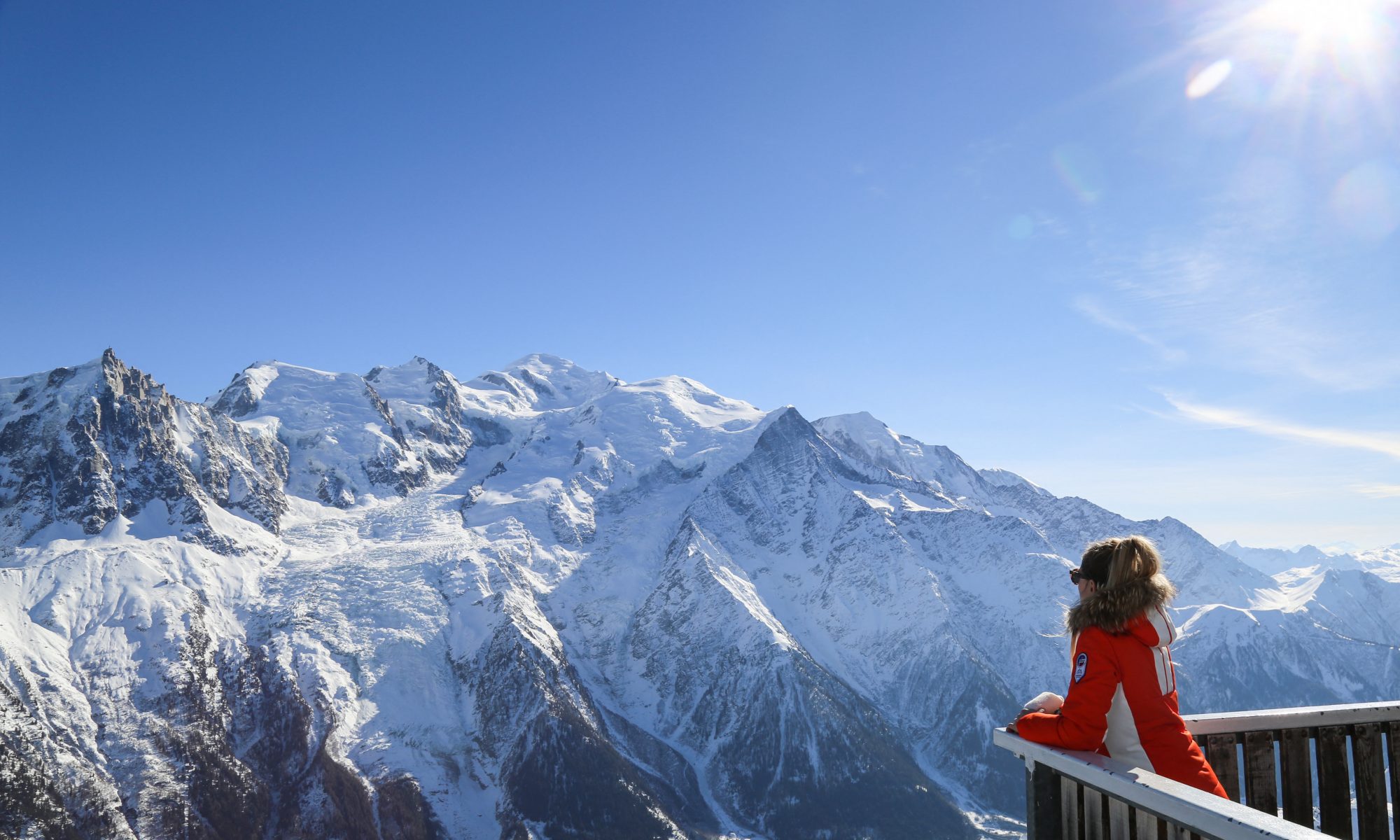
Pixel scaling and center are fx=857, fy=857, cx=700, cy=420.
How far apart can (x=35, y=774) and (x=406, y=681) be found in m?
64.8

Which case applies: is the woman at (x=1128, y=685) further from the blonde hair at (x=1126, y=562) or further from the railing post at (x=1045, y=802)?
the railing post at (x=1045, y=802)

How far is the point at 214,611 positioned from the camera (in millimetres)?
186000

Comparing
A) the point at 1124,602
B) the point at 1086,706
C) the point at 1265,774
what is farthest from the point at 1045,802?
the point at 1265,774

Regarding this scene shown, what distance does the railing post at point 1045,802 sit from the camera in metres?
6.29

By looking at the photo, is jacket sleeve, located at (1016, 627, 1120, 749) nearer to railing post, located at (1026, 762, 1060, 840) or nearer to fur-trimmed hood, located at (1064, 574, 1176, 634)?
fur-trimmed hood, located at (1064, 574, 1176, 634)

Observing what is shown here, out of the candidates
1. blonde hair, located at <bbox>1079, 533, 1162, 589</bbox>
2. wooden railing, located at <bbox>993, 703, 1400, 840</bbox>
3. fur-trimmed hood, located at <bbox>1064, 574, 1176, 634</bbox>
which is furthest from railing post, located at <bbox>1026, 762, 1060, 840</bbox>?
blonde hair, located at <bbox>1079, 533, 1162, 589</bbox>

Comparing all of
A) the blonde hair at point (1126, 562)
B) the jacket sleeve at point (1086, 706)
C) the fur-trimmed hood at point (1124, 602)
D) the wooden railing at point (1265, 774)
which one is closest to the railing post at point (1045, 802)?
the wooden railing at point (1265, 774)

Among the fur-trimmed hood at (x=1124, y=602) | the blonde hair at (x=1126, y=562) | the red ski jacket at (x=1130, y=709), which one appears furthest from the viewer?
the blonde hair at (x=1126, y=562)

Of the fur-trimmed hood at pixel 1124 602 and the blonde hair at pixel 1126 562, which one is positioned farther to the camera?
the blonde hair at pixel 1126 562

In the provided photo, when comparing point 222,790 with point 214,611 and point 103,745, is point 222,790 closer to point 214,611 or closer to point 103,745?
point 103,745

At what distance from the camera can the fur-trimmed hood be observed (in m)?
6.15

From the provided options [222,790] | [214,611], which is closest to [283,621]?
[214,611]

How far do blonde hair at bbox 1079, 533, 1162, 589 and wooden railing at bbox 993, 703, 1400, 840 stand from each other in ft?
4.24

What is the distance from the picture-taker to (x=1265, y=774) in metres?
7.55
